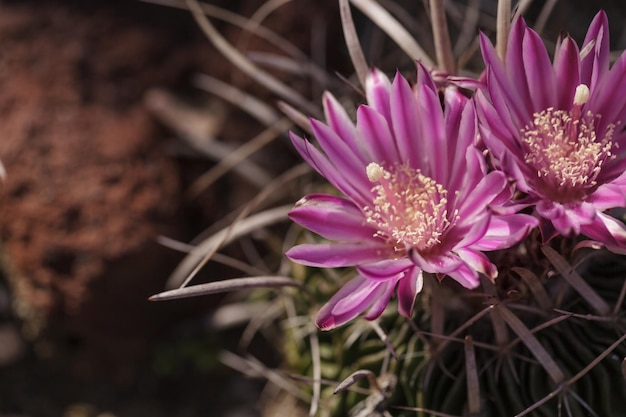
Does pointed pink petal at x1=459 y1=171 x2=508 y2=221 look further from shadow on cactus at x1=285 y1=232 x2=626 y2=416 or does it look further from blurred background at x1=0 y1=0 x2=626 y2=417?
blurred background at x1=0 y1=0 x2=626 y2=417

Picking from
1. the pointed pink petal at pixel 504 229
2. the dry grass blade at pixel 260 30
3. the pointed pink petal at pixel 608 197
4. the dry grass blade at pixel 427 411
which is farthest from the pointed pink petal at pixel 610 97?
the dry grass blade at pixel 260 30

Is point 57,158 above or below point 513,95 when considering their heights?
below

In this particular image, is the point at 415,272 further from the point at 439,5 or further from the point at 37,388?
the point at 37,388

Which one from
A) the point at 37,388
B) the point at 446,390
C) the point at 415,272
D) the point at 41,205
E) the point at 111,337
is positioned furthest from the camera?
the point at 37,388

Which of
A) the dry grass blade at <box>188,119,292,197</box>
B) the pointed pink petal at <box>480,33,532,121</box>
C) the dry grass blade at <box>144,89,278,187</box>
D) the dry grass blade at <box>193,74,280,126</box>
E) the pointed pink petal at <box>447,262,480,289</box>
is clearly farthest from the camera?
the dry grass blade at <box>144,89,278,187</box>

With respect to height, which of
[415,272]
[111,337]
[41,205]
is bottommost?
[111,337]

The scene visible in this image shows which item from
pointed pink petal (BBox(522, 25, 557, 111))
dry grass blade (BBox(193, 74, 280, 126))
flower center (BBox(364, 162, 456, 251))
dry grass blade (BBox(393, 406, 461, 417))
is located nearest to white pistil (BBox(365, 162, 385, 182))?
flower center (BBox(364, 162, 456, 251))

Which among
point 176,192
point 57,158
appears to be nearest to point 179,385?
point 176,192
